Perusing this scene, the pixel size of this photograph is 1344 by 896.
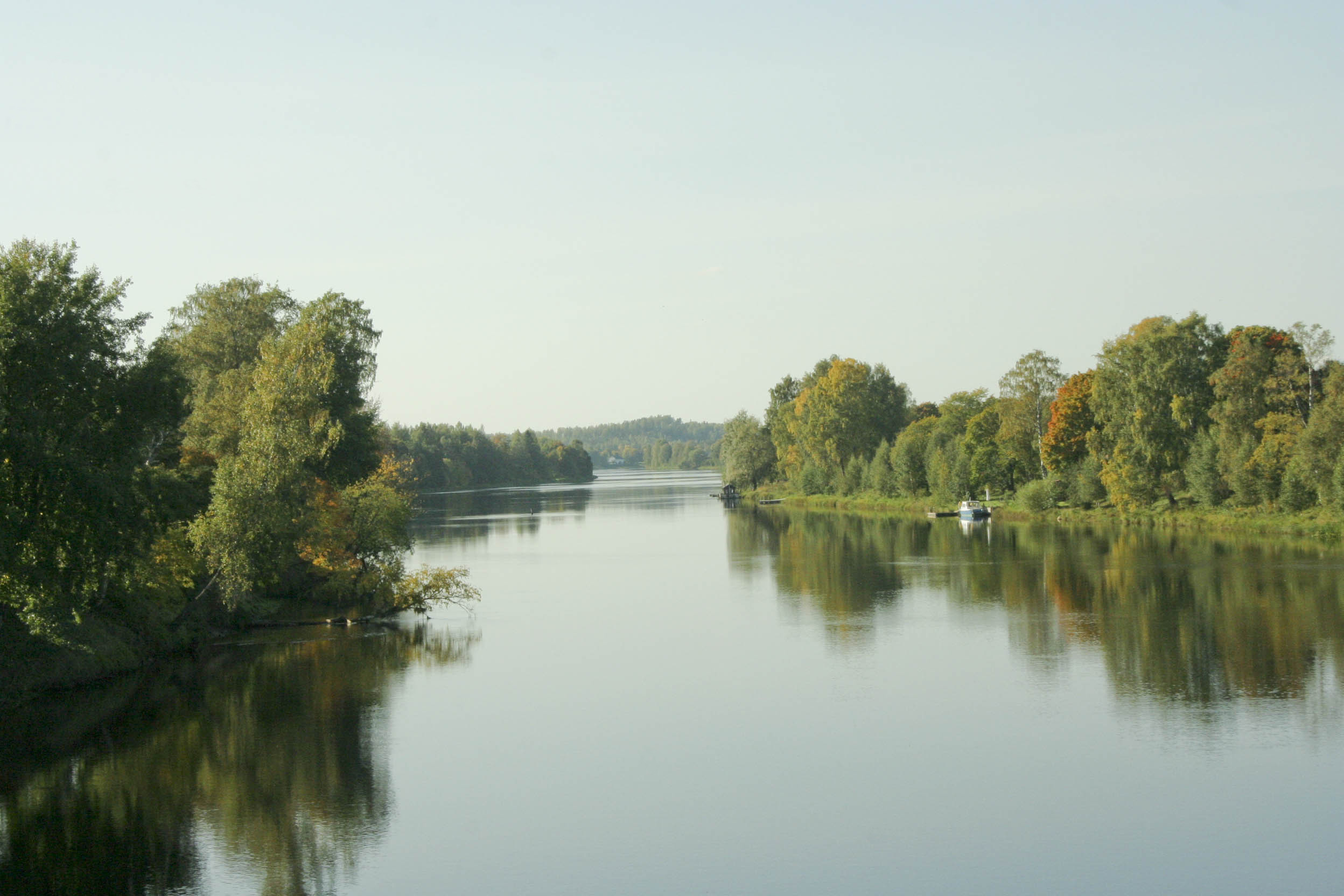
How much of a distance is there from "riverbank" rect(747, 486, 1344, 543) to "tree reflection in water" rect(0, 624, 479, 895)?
143 ft

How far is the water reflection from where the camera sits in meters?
27.6

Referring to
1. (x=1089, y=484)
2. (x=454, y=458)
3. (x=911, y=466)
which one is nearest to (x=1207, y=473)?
(x=1089, y=484)

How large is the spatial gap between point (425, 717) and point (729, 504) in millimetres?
94210

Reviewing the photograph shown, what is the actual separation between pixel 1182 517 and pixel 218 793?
181ft

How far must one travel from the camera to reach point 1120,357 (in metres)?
68.3

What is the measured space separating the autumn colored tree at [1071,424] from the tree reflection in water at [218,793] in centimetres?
5448

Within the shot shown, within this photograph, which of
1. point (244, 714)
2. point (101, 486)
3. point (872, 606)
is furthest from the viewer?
point (872, 606)

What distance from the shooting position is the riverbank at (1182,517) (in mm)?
53875

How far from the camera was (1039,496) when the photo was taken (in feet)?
250

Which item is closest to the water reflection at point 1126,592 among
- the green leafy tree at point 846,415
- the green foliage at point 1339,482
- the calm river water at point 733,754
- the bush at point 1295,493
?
the calm river water at point 733,754

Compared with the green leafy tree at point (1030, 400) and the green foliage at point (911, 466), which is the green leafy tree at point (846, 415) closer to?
the green foliage at point (911, 466)

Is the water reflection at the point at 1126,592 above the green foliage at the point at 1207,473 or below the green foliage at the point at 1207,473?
below

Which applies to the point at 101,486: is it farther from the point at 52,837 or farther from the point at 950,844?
the point at 950,844

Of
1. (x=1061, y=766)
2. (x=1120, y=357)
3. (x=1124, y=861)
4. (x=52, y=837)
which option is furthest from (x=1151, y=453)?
(x=52, y=837)
